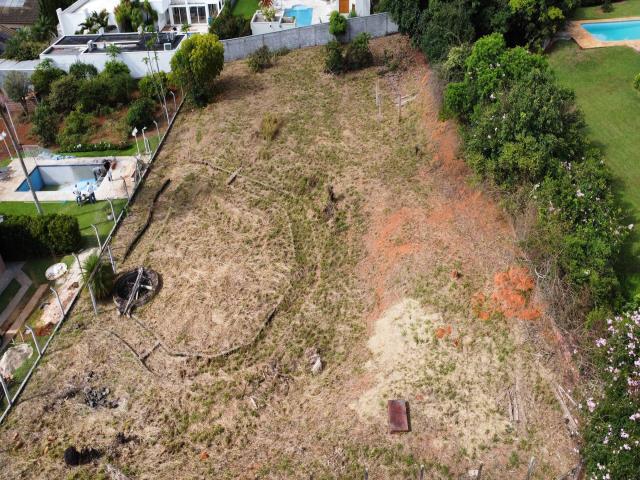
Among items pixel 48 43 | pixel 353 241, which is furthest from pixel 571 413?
pixel 48 43

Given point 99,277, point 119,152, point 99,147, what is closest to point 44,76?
point 99,147

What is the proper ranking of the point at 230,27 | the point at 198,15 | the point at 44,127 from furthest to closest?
the point at 198,15 < the point at 230,27 < the point at 44,127

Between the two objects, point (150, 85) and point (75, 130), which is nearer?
point (75, 130)

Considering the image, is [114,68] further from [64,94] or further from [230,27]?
[230,27]

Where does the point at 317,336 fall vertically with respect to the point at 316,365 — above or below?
above

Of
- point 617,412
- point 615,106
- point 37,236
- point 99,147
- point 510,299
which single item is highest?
point 615,106

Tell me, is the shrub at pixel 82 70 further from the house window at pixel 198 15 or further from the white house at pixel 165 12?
the house window at pixel 198 15

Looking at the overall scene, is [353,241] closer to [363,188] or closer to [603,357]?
[363,188]
